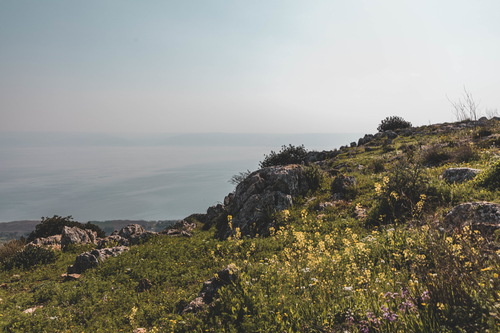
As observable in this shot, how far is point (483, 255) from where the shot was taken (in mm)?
3643

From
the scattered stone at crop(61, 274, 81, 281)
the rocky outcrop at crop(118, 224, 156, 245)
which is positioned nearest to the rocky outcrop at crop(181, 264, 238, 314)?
the scattered stone at crop(61, 274, 81, 281)

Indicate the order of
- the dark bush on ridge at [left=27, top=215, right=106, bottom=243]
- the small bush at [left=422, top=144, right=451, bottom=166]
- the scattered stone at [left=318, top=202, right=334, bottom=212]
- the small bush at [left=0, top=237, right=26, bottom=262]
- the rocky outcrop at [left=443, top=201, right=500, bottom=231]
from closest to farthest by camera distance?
the rocky outcrop at [left=443, top=201, right=500, bottom=231], the scattered stone at [left=318, top=202, right=334, bottom=212], the small bush at [left=0, top=237, right=26, bottom=262], the small bush at [left=422, top=144, right=451, bottom=166], the dark bush on ridge at [left=27, top=215, right=106, bottom=243]

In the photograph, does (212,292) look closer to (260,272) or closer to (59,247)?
(260,272)

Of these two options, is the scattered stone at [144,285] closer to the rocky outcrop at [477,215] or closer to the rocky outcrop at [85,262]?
the rocky outcrop at [85,262]

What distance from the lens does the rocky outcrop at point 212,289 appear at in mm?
5387

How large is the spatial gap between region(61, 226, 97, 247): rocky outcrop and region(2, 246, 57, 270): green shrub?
7.65ft

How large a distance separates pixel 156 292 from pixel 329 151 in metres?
35.5

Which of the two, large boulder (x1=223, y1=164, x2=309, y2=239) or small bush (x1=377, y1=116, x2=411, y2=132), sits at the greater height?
small bush (x1=377, y1=116, x2=411, y2=132)

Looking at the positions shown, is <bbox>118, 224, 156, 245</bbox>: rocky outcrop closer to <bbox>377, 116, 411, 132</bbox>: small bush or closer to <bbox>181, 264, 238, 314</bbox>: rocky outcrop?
<bbox>181, 264, 238, 314</bbox>: rocky outcrop

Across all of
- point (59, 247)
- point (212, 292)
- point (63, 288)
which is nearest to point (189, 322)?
point (212, 292)

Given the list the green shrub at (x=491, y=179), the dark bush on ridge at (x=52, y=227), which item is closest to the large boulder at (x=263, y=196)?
the green shrub at (x=491, y=179)

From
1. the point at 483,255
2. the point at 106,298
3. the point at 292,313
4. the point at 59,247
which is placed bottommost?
the point at 59,247

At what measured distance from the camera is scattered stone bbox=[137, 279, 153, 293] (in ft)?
29.4

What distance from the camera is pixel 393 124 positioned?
5053 centimetres
